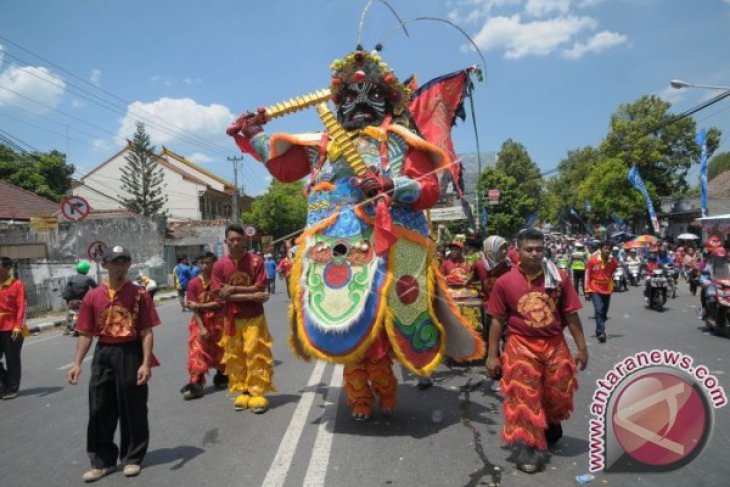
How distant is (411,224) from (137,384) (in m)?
2.48

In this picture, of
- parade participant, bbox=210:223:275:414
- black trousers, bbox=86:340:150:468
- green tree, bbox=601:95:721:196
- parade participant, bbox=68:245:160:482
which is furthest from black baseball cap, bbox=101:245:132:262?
green tree, bbox=601:95:721:196

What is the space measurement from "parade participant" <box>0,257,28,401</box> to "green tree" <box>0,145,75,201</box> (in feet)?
105

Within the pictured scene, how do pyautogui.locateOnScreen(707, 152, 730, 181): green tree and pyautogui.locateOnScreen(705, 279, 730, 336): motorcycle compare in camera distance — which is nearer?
pyautogui.locateOnScreen(705, 279, 730, 336): motorcycle

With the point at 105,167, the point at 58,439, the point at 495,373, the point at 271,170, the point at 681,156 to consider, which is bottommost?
the point at 58,439

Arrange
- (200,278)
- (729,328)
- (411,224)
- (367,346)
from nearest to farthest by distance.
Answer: (367,346)
(411,224)
(200,278)
(729,328)

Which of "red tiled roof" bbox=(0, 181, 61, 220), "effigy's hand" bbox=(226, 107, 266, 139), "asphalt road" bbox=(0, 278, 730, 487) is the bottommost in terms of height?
"asphalt road" bbox=(0, 278, 730, 487)

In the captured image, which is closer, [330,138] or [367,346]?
[367,346]

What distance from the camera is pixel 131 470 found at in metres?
3.95

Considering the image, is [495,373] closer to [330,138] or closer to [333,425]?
[333,425]

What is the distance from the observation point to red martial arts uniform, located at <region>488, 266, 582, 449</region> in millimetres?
3736

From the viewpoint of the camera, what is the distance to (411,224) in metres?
4.78

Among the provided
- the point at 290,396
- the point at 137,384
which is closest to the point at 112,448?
the point at 137,384

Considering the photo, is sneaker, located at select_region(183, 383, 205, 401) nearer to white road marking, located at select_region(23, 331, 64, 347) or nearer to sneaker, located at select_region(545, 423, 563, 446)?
sneaker, located at select_region(545, 423, 563, 446)

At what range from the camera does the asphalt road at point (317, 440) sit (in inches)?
147
